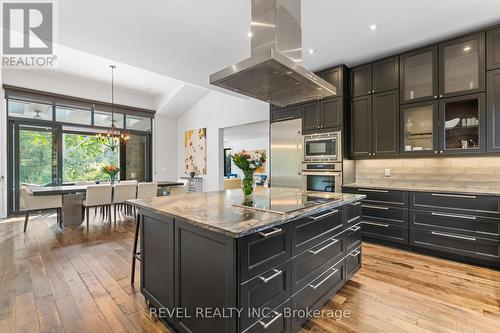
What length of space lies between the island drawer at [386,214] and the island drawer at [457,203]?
0.60 ft

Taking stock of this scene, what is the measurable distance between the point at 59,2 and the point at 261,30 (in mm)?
2109

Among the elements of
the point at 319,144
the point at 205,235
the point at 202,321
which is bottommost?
the point at 202,321

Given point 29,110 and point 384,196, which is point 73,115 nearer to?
point 29,110

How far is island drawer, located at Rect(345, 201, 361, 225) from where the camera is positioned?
7.67 feet

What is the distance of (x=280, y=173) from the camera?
182 inches

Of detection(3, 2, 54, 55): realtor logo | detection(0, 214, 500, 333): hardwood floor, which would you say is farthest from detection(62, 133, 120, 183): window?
detection(3, 2, 54, 55): realtor logo

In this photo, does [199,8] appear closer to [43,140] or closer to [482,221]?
[482,221]

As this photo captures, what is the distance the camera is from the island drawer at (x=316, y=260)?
5.54 ft

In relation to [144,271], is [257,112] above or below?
above

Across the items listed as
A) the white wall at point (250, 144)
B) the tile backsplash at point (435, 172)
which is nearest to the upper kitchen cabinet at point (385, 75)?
the tile backsplash at point (435, 172)

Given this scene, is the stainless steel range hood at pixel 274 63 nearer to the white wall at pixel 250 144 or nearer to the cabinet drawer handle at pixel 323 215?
the cabinet drawer handle at pixel 323 215

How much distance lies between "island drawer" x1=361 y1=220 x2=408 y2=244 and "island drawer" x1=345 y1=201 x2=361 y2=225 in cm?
127

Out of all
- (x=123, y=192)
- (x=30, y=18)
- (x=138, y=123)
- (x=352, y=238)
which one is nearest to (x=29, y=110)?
(x=138, y=123)

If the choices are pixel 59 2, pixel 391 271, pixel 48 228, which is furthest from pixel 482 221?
pixel 48 228
